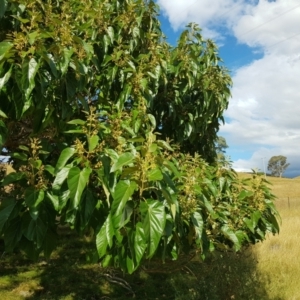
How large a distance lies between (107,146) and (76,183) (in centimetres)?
54

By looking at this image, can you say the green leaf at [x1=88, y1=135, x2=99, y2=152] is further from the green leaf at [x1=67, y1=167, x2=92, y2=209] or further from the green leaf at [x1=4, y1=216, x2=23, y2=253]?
the green leaf at [x1=4, y1=216, x2=23, y2=253]

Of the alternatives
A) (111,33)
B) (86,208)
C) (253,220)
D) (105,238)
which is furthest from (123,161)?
(253,220)

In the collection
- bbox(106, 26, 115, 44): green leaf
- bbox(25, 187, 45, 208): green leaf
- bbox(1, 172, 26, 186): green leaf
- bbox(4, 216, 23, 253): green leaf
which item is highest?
bbox(106, 26, 115, 44): green leaf

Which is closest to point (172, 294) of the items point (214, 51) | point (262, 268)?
point (262, 268)

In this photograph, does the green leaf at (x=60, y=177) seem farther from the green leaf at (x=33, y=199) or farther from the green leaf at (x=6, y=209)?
the green leaf at (x=6, y=209)

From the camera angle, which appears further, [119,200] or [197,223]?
[197,223]

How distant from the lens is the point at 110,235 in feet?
7.16

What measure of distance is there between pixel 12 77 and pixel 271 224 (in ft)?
9.72

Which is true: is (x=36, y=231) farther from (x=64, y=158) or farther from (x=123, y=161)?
(x=123, y=161)

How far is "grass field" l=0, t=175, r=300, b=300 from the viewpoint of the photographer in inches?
277

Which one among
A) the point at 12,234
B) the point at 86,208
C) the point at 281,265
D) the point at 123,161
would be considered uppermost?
the point at 123,161

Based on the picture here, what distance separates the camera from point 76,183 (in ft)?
6.98

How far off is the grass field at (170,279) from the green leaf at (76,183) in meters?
5.17

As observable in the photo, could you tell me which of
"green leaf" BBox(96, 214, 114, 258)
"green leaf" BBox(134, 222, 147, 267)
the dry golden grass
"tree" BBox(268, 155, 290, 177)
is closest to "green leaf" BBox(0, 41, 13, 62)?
"green leaf" BBox(96, 214, 114, 258)
